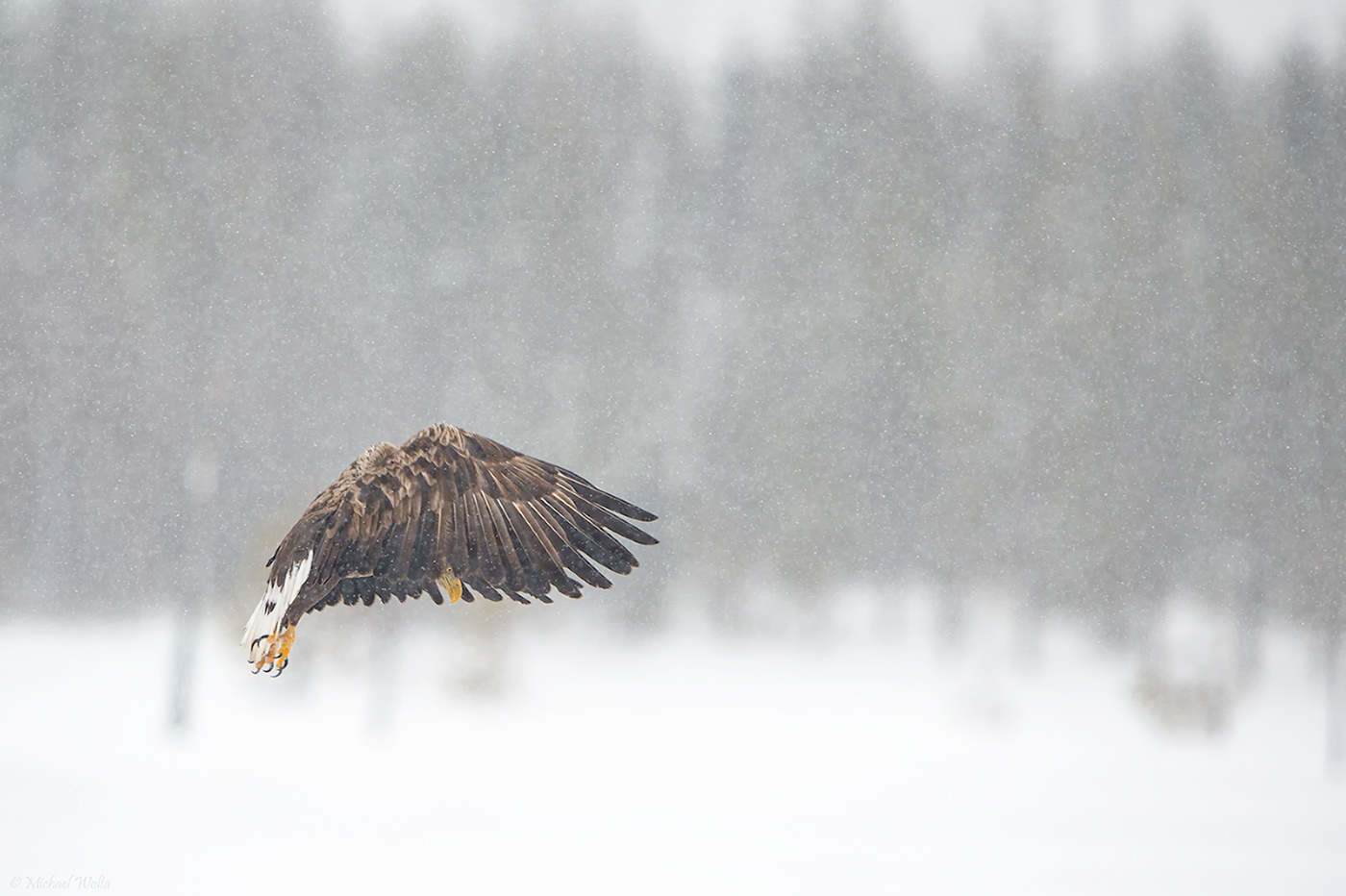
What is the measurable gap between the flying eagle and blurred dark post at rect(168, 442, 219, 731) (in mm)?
5013

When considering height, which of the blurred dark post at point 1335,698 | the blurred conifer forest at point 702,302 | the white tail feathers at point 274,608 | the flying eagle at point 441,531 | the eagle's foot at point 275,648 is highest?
the blurred conifer forest at point 702,302

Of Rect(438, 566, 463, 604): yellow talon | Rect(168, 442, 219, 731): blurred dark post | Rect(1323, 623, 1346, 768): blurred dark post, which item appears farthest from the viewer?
Rect(1323, 623, 1346, 768): blurred dark post

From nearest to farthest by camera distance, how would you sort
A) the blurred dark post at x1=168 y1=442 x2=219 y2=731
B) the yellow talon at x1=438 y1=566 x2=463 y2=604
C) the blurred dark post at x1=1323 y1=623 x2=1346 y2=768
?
the yellow talon at x1=438 y1=566 x2=463 y2=604 → the blurred dark post at x1=168 y1=442 x2=219 y2=731 → the blurred dark post at x1=1323 y1=623 x2=1346 y2=768

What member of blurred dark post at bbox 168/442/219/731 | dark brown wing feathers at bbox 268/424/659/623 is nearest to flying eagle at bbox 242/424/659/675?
dark brown wing feathers at bbox 268/424/659/623

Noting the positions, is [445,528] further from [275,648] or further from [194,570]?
[194,570]

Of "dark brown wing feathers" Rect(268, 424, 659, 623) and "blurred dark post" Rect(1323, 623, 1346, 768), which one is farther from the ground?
"blurred dark post" Rect(1323, 623, 1346, 768)

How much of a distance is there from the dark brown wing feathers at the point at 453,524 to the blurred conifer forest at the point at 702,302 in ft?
15.5

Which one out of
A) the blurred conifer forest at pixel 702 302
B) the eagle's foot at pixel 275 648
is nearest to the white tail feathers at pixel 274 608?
the eagle's foot at pixel 275 648

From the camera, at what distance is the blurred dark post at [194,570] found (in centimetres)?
649

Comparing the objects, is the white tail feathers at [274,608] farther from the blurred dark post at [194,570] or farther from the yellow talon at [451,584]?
the blurred dark post at [194,570]

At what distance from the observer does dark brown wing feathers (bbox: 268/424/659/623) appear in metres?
1.79

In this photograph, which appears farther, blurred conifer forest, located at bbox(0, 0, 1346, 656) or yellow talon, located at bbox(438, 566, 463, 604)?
blurred conifer forest, located at bbox(0, 0, 1346, 656)

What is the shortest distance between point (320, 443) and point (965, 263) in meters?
4.46

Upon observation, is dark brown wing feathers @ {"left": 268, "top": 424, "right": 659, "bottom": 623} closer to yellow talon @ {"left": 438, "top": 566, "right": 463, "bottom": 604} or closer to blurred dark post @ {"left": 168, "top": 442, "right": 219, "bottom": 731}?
yellow talon @ {"left": 438, "top": 566, "right": 463, "bottom": 604}
